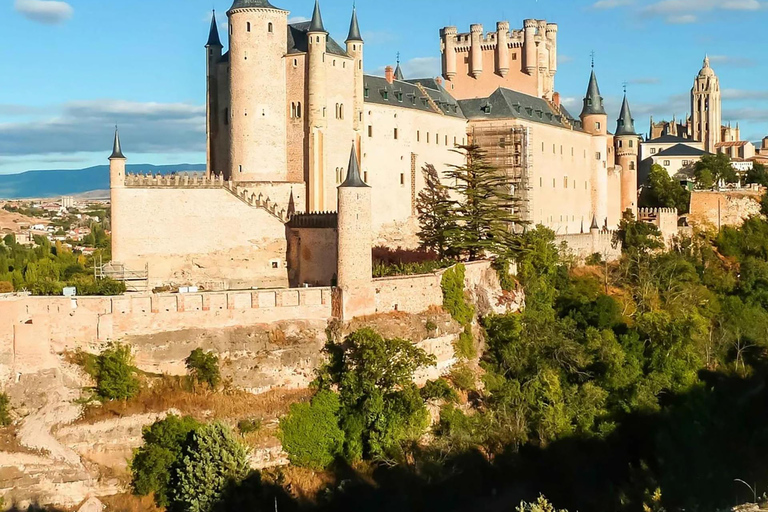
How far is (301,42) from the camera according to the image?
41.2 m

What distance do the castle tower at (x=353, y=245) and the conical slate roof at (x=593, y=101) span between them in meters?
28.8

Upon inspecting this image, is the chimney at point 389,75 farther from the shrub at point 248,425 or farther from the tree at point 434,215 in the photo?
the shrub at point 248,425

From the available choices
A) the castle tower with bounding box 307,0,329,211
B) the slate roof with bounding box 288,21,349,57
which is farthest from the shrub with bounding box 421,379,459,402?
the slate roof with bounding box 288,21,349,57

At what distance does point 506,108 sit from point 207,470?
29184mm

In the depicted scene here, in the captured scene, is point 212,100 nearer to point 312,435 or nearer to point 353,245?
point 353,245

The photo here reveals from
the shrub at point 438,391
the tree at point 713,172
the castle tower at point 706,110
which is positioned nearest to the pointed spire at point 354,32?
the shrub at point 438,391

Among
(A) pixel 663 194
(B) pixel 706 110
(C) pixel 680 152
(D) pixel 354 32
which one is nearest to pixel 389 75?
(D) pixel 354 32

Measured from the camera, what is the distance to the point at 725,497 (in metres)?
31.7

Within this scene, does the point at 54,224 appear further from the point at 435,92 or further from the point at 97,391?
the point at 97,391

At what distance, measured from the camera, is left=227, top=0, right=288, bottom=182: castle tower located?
4003cm

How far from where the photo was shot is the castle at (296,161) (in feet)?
123

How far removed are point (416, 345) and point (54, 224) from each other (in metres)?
83.8

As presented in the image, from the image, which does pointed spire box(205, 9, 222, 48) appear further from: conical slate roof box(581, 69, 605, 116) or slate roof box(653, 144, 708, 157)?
slate roof box(653, 144, 708, 157)

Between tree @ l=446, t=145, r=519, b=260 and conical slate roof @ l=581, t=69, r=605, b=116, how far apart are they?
13.1m
